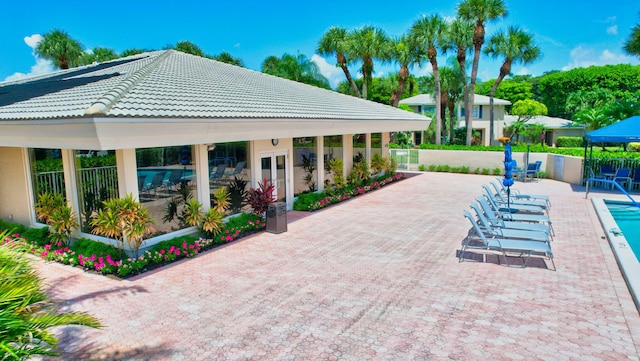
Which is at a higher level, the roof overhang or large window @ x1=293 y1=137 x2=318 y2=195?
the roof overhang

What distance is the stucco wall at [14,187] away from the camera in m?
11.5

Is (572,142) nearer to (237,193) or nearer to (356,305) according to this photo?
(237,193)

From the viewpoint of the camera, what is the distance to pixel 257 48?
61312mm

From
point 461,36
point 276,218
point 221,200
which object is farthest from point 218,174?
point 461,36

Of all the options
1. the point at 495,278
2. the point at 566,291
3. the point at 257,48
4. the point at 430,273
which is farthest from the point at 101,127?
the point at 257,48

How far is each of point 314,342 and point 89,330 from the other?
341 cm

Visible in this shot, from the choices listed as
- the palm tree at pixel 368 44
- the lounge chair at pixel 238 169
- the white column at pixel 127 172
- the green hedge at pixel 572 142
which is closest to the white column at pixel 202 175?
the lounge chair at pixel 238 169

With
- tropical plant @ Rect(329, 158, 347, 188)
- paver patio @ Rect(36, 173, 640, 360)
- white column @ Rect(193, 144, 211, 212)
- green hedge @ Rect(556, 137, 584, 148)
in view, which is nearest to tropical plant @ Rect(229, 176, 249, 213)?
white column @ Rect(193, 144, 211, 212)

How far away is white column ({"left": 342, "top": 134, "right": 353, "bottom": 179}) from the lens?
18.7m

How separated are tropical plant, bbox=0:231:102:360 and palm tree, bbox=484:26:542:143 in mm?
36832

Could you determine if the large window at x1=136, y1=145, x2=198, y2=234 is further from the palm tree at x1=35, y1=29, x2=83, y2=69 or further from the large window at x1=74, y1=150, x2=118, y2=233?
the palm tree at x1=35, y1=29, x2=83, y2=69

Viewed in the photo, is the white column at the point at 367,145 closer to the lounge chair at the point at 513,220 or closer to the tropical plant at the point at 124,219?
the lounge chair at the point at 513,220

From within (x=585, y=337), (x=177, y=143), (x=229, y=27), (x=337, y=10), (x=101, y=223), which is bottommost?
(x=585, y=337)

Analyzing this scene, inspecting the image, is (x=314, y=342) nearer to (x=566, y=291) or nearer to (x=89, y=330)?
(x=89, y=330)
